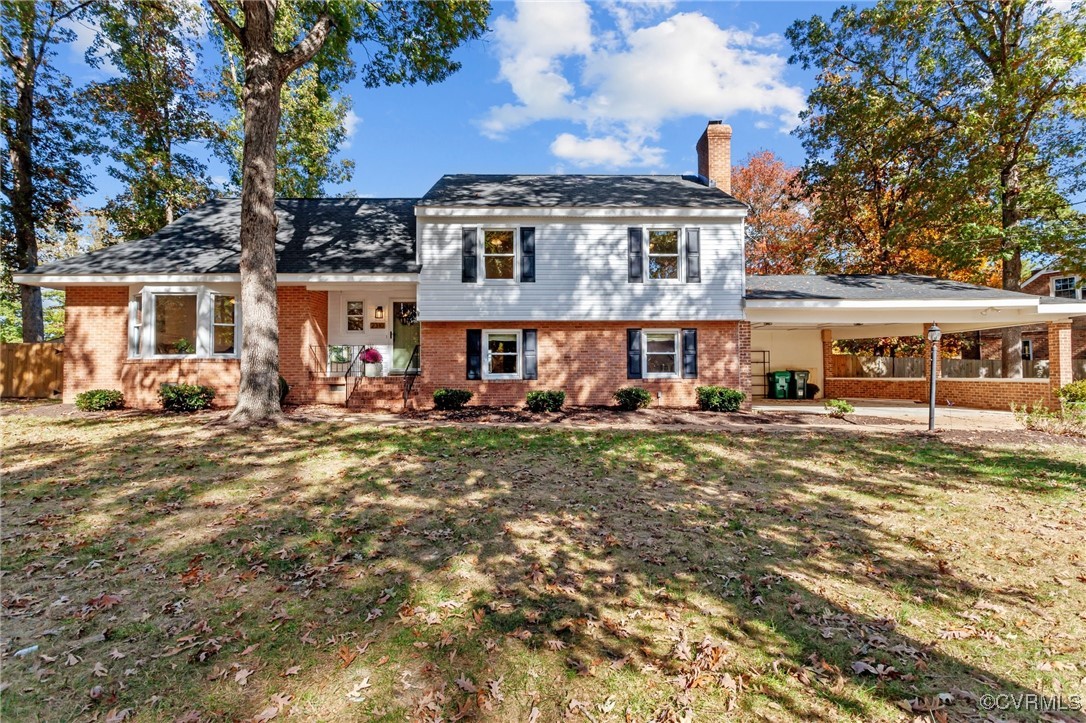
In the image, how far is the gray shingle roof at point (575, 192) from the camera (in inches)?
544

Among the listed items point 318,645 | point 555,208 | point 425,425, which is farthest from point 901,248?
point 318,645

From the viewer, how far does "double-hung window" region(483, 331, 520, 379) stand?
1407cm

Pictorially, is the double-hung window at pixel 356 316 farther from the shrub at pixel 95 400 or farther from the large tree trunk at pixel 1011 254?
the large tree trunk at pixel 1011 254

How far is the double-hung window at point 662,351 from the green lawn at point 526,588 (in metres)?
6.97

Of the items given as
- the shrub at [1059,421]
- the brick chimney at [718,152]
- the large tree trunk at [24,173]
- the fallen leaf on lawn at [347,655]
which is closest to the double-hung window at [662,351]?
the brick chimney at [718,152]

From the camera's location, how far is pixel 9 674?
3031 millimetres

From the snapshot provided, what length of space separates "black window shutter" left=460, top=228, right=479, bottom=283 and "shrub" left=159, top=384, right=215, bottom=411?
7169 millimetres

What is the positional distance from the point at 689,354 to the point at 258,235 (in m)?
11.3

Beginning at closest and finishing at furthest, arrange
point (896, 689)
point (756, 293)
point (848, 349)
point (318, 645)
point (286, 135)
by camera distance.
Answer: point (896, 689) → point (318, 645) → point (756, 293) → point (286, 135) → point (848, 349)

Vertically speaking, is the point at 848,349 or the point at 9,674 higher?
the point at 848,349

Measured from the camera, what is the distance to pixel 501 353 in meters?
14.2

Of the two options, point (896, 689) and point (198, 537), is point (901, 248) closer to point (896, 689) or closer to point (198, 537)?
point (896, 689)

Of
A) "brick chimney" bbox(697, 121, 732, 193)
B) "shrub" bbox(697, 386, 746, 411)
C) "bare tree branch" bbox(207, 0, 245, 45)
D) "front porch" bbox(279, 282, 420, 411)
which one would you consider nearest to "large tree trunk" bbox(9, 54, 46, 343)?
"front porch" bbox(279, 282, 420, 411)

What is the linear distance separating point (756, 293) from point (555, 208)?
21.6ft
